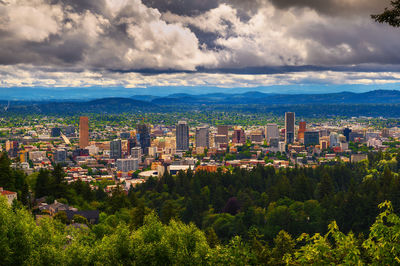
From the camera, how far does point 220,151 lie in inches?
5595

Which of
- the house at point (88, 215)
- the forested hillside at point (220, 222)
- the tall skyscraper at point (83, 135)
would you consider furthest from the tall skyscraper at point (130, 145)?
the house at point (88, 215)

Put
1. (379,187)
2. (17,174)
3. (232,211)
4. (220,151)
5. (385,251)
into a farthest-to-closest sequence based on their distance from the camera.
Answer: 1. (220,151)
2. (232,211)
3. (379,187)
4. (17,174)
5. (385,251)

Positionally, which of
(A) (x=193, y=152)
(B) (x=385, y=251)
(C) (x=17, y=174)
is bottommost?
(A) (x=193, y=152)

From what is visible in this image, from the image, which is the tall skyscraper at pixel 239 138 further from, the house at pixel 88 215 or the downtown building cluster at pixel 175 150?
the house at pixel 88 215

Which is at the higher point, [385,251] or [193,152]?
[385,251]

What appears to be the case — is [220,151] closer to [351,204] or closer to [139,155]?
[139,155]

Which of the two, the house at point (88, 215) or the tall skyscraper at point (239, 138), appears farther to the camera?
the tall skyscraper at point (239, 138)

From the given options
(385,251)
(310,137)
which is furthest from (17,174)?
(310,137)

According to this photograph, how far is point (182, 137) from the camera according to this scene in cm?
15788

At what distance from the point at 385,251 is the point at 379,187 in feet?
150

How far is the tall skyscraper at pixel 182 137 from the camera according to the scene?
15662 cm

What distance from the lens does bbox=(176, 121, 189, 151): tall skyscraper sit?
156625mm

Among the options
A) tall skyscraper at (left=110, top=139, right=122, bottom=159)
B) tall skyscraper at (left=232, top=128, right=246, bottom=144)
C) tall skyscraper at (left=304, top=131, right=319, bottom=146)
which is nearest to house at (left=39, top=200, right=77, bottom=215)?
tall skyscraper at (left=110, top=139, right=122, bottom=159)

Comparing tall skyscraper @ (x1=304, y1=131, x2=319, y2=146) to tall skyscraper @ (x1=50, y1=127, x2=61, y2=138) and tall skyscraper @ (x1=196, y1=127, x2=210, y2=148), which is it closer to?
tall skyscraper @ (x1=196, y1=127, x2=210, y2=148)
